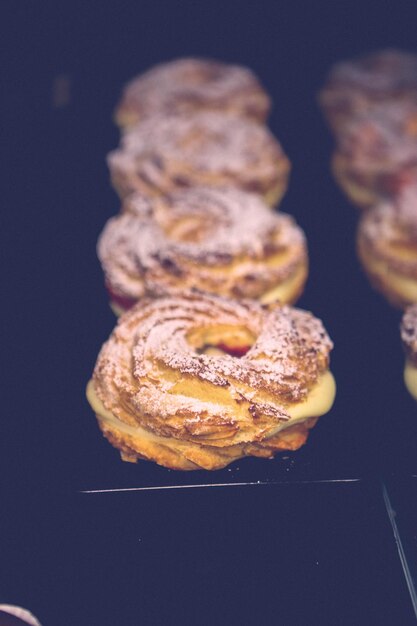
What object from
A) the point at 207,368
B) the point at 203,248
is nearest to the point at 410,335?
the point at 207,368

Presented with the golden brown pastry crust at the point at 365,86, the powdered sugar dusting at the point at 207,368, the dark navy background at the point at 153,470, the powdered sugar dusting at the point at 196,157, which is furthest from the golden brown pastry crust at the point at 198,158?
the powdered sugar dusting at the point at 207,368

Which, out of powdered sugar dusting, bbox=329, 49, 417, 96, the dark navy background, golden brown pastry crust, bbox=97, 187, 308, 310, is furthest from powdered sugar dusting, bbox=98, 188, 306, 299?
powdered sugar dusting, bbox=329, 49, 417, 96

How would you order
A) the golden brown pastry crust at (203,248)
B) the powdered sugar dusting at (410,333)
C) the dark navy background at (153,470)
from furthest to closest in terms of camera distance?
the golden brown pastry crust at (203,248), the powdered sugar dusting at (410,333), the dark navy background at (153,470)

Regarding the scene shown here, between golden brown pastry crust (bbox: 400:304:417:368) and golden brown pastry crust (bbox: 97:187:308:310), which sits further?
golden brown pastry crust (bbox: 97:187:308:310)

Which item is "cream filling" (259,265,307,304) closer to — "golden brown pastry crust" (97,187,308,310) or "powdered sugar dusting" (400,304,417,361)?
"golden brown pastry crust" (97,187,308,310)

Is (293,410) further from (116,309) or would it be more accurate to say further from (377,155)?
(377,155)

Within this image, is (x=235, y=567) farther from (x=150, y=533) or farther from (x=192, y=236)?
(x=192, y=236)

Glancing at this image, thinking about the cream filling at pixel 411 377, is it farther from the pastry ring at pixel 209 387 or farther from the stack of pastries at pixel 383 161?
the pastry ring at pixel 209 387
